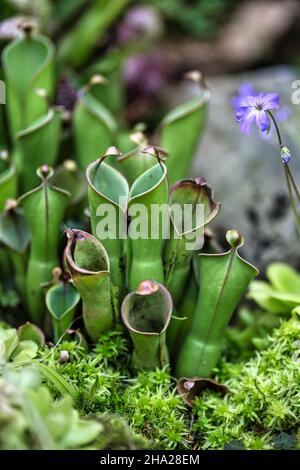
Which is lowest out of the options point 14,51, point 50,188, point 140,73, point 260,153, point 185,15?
point 50,188

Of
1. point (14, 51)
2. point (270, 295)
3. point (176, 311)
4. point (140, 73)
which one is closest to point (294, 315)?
point (270, 295)

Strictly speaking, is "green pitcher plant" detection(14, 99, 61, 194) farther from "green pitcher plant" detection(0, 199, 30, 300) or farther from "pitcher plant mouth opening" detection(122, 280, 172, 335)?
"pitcher plant mouth opening" detection(122, 280, 172, 335)

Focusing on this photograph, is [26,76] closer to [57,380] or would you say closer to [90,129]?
[90,129]

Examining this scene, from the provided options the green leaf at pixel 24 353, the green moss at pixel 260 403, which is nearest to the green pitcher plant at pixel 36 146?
the green leaf at pixel 24 353

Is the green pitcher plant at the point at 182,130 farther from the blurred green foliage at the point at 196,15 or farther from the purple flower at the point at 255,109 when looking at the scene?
the blurred green foliage at the point at 196,15

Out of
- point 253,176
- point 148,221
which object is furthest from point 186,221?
point 253,176

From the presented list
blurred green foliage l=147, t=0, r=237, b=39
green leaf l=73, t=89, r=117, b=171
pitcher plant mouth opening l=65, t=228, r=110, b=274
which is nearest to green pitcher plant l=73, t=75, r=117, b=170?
green leaf l=73, t=89, r=117, b=171
